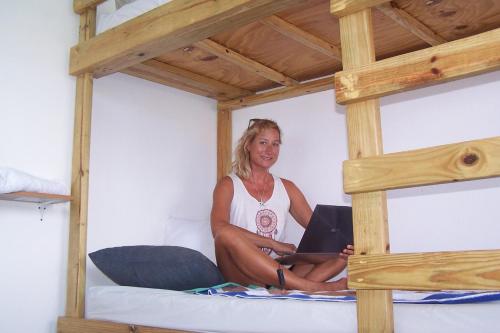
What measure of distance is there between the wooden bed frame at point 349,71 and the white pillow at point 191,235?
0.46m

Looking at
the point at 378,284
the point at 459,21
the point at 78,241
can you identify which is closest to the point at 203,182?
the point at 78,241

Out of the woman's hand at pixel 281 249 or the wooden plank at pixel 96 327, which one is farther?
the woman's hand at pixel 281 249

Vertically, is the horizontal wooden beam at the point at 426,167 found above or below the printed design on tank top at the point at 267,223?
above

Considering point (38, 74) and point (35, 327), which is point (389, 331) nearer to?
point (35, 327)

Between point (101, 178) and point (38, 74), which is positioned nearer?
point (38, 74)

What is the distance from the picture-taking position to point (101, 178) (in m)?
2.24

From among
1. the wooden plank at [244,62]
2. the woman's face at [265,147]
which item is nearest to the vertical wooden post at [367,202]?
the wooden plank at [244,62]

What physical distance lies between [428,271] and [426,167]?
0.66ft

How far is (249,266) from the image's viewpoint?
5.95 ft

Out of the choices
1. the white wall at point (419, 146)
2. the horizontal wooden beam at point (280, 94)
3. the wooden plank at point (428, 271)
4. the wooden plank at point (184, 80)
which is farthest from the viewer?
the horizontal wooden beam at point (280, 94)

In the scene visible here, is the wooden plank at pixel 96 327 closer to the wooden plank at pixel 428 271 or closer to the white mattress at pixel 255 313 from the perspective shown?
the white mattress at pixel 255 313

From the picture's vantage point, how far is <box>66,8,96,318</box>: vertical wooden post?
78.5 inches

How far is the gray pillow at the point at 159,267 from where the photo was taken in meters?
1.80

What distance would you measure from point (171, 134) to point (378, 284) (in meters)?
1.73
